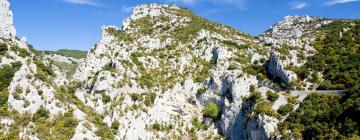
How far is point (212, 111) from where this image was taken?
10631cm

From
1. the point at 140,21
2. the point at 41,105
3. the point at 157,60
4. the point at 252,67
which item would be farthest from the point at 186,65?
the point at 41,105

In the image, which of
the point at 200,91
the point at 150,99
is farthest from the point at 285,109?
the point at 150,99

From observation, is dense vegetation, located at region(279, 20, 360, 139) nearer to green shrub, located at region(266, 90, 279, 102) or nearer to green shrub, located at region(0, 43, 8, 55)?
green shrub, located at region(266, 90, 279, 102)

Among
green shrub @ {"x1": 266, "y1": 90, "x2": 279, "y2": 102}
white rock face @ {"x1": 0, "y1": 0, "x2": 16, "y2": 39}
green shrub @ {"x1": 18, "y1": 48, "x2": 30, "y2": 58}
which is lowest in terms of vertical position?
green shrub @ {"x1": 266, "y1": 90, "x2": 279, "y2": 102}

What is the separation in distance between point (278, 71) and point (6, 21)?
221 ft

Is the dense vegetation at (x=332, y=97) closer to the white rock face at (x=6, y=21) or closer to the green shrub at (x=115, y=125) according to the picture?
the green shrub at (x=115, y=125)

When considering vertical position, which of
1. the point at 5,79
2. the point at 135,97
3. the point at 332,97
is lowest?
the point at 332,97

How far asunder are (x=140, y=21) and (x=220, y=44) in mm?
35484

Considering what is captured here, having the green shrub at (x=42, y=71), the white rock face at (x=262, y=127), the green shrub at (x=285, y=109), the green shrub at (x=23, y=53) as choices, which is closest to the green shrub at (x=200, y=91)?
the white rock face at (x=262, y=127)

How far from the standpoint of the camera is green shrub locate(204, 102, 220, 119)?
10606 centimetres

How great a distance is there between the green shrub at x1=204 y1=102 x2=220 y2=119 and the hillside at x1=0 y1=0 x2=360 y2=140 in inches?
9.6

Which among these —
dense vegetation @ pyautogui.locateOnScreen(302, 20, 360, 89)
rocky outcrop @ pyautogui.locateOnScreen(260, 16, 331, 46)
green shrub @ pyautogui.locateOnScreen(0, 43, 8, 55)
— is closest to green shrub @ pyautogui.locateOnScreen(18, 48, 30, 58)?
green shrub @ pyautogui.locateOnScreen(0, 43, 8, 55)

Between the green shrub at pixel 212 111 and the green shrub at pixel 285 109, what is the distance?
2160 centimetres

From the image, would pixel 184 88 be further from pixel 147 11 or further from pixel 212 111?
pixel 147 11
